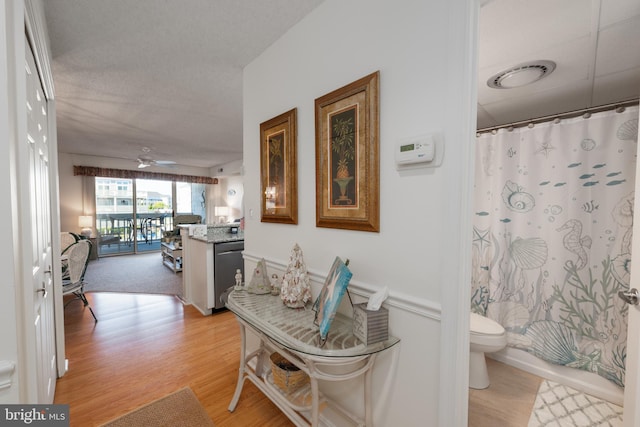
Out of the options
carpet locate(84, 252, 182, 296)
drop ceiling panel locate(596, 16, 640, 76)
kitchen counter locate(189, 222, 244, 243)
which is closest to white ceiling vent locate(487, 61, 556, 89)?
drop ceiling panel locate(596, 16, 640, 76)

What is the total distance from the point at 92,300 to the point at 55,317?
2.16 meters

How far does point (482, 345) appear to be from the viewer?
6.49ft

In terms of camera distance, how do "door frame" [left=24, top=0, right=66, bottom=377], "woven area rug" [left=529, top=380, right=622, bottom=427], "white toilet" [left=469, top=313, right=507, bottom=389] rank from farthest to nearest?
"white toilet" [left=469, top=313, right=507, bottom=389], "door frame" [left=24, top=0, right=66, bottom=377], "woven area rug" [left=529, top=380, right=622, bottom=427]

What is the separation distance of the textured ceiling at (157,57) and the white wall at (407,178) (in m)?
0.47

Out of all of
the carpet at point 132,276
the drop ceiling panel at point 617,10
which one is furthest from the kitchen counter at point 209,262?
the drop ceiling panel at point 617,10

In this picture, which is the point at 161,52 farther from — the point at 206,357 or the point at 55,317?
the point at 206,357

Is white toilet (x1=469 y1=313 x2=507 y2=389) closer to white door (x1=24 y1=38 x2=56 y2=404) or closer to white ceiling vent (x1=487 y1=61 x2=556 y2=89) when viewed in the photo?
white ceiling vent (x1=487 y1=61 x2=556 y2=89)

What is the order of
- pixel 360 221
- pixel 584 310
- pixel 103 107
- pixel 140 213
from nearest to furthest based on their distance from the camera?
pixel 360 221
pixel 584 310
pixel 103 107
pixel 140 213

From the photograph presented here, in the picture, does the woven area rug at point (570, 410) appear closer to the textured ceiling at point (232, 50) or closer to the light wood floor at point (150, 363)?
the light wood floor at point (150, 363)

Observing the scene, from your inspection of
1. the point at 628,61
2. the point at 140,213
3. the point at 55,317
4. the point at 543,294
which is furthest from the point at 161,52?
the point at 140,213

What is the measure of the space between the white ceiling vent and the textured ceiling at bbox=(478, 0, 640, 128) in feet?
0.14

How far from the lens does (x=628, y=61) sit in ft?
5.48

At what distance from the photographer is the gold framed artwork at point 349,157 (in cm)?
126

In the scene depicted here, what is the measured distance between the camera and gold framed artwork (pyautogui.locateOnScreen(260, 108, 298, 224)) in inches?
68.4
